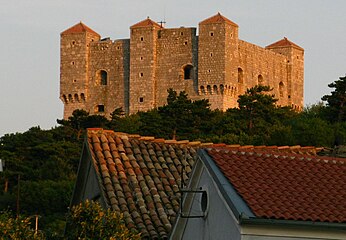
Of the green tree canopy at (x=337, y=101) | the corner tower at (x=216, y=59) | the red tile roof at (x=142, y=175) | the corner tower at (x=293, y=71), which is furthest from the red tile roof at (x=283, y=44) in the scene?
the red tile roof at (x=142, y=175)

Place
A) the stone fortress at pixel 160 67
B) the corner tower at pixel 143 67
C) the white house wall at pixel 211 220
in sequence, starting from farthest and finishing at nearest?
the corner tower at pixel 143 67 < the stone fortress at pixel 160 67 < the white house wall at pixel 211 220

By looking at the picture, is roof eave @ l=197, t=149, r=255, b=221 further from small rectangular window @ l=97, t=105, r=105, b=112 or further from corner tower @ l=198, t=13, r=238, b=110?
small rectangular window @ l=97, t=105, r=105, b=112

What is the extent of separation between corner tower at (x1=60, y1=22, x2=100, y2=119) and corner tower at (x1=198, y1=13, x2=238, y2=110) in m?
9.50

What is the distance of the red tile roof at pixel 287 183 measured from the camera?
36.3 ft

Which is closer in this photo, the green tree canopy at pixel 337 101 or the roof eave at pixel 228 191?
the roof eave at pixel 228 191

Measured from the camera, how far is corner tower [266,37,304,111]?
9181cm

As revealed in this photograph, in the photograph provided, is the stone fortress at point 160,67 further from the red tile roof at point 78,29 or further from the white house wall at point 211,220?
the white house wall at point 211,220

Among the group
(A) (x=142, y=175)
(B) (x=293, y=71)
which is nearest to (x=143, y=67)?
(B) (x=293, y=71)

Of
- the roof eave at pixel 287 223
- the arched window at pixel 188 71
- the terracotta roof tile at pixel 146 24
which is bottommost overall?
the roof eave at pixel 287 223

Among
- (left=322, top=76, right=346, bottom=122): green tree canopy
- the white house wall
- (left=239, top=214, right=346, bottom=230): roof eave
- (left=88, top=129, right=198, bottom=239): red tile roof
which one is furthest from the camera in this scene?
(left=322, top=76, right=346, bottom=122): green tree canopy

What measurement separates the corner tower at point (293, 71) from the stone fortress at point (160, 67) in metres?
0.27

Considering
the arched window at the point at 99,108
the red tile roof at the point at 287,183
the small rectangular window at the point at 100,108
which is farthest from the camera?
the arched window at the point at 99,108

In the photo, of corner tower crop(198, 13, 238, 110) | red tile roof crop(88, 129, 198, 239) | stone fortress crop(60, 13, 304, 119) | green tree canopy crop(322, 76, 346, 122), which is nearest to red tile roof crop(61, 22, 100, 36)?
stone fortress crop(60, 13, 304, 119)

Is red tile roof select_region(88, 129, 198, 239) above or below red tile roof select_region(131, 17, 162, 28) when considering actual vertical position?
below
